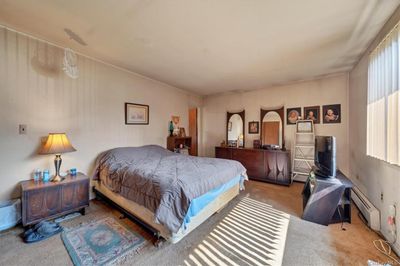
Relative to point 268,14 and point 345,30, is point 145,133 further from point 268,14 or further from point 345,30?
point 345,30

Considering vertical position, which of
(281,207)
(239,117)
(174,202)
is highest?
(239,117)

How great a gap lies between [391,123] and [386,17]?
1.16 meters

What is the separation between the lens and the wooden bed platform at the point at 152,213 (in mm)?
1792

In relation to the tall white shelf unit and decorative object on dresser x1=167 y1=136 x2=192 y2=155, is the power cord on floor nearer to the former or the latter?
the tall white shelf unit

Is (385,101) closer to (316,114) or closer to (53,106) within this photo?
(316,114)

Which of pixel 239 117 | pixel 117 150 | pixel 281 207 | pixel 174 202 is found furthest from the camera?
pixel 239 117

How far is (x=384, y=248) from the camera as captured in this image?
175 centimetres

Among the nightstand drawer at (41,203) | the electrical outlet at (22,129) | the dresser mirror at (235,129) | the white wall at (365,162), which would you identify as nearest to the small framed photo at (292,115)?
the white wall at (365,162)

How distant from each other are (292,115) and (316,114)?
0.49 metres

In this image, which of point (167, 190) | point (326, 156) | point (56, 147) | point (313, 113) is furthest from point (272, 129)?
point (56, 147)

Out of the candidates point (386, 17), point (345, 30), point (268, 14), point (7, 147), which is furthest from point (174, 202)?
point (386, 17)

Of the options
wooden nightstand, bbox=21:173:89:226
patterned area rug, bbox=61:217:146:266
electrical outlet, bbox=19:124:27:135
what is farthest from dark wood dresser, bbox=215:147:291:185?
electrical outlet, bbox=19:124:27:135

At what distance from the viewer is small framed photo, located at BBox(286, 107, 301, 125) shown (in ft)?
13.4

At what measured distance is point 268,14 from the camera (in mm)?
1776
